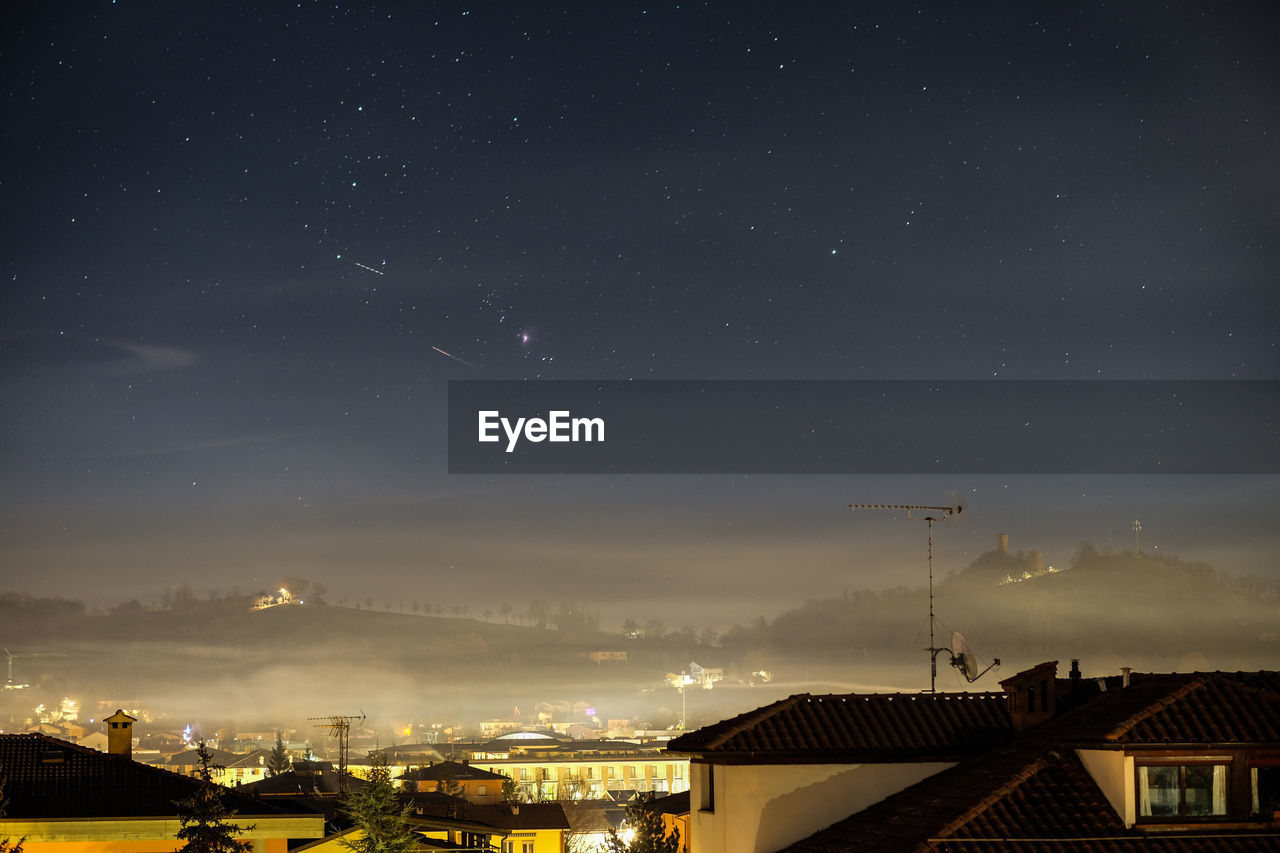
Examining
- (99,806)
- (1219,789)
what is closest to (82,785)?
(99,806)

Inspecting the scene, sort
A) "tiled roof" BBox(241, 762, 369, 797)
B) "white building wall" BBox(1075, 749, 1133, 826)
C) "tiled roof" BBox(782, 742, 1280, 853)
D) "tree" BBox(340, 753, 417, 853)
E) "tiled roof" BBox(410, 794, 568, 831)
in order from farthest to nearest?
"tiled roof" BBox(241, 762, 369, 797) < "tiled roof" BBox(410, 794, 568, 831) < "tree" BBox(340, 753, 417, 853) < "white building wall" BBox(1075, 749, 1133, 826) < "tiled roof" BBox(782, 742, 1280, 853)

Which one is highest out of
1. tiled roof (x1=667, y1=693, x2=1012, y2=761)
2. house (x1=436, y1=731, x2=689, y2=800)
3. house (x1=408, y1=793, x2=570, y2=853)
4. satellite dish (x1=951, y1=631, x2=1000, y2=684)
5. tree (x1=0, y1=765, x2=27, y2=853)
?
satellite dish (x1=951, y1=631, x2=1000, y2=684)

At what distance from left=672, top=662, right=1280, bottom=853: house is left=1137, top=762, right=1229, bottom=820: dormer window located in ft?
0.07

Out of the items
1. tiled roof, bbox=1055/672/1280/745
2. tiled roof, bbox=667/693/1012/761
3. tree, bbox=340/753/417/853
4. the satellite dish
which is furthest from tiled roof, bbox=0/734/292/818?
tiled roof, bbox=1055/672/1280/745

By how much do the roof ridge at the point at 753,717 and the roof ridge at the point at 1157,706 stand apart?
721cm

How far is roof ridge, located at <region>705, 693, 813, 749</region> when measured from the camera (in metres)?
27.9

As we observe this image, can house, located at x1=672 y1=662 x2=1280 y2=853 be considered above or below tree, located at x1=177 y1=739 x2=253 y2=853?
above

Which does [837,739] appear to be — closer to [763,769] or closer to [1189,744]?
[763,769]

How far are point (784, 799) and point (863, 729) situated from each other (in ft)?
6.96

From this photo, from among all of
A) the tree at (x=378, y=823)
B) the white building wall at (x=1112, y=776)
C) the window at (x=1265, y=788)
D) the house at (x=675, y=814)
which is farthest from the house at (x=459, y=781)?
the window at (x=1265, y=788)

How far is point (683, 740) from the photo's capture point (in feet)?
96.6

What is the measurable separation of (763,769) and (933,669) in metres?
8.63

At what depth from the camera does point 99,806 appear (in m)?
37.4

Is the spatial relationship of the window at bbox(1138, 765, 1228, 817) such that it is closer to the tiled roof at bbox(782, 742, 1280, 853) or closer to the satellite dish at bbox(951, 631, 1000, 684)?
the tiled roof at bbox(782, 742, 1280, 853)
